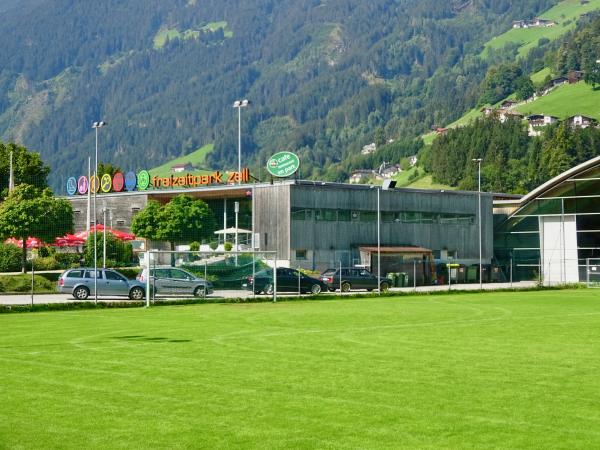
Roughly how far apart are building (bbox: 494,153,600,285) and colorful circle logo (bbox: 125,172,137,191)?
3555 centimetres

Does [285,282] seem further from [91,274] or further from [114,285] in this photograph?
[91,274]

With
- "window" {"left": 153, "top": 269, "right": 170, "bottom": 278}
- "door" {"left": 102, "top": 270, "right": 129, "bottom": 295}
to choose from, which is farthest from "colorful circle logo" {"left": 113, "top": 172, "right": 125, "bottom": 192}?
"window" {"left": 153, "top": 269, "right": 170, "bottom": 278}

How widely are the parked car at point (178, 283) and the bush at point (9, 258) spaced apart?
99.6ft

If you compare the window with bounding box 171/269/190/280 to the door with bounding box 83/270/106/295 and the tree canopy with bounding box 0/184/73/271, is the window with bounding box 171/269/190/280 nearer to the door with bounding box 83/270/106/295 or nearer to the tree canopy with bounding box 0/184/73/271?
the door with bounding box 83/270/106/295

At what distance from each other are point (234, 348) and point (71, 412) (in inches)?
346

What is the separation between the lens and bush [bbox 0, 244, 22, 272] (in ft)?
248

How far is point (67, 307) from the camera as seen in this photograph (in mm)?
40688

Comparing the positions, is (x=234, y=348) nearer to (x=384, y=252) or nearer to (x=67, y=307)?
(x=67, y=307)

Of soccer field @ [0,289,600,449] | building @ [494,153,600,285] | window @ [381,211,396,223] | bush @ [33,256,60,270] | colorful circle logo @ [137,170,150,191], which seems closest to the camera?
soccer field @ [0,289,600,449]

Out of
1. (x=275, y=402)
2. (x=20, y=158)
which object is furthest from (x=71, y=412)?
(x=20, y=158)

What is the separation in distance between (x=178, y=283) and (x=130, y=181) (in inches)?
1752

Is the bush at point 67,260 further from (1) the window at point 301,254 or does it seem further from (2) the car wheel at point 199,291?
(2) the car wheel at point 199,291

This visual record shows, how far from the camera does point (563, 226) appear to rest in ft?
249

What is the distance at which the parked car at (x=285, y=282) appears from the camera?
169 feet
